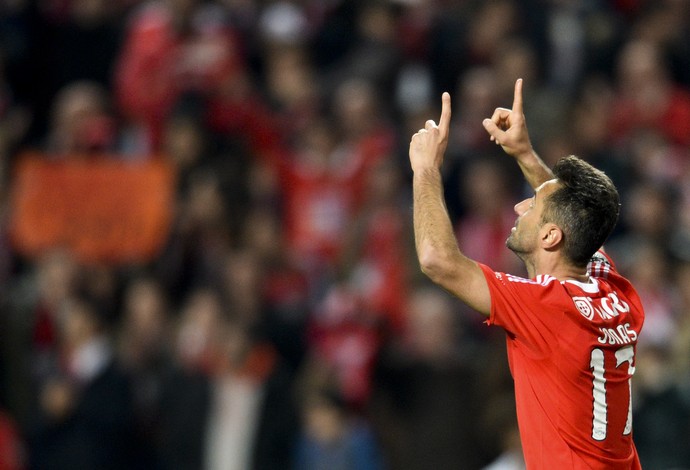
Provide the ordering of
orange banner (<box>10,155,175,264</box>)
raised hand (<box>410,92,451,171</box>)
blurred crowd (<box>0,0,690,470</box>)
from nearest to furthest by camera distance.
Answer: raised hand (<box>410,92,451,171</box>) < blurred crowd (<box>0,0,690,470</box>) < orange banner (<box>10,155,175,264</box>)

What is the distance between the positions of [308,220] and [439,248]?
17.7ft

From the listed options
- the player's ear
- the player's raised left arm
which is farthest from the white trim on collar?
the player's raised left arm

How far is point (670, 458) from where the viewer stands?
789 cm

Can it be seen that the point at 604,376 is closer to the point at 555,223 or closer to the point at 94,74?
the point at 555,223

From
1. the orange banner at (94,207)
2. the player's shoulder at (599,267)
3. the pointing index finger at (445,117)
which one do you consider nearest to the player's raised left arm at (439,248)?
the pointing index finger at (445,117)

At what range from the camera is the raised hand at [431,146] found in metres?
4.61

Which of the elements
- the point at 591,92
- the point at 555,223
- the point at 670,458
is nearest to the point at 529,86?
the point at 591,92

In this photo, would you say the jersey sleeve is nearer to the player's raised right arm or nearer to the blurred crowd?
the player's raised right arm

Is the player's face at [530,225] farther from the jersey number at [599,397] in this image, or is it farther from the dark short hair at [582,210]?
the jersey number at [599,397]

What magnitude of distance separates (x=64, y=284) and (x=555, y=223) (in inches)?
218

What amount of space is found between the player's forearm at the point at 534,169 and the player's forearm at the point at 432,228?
0.55m

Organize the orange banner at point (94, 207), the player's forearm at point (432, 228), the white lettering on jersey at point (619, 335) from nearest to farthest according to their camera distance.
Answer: the player's forearm at point (432, 228), the white lettering on jersey at point (619, 335), the orange banner at point (94, 207)

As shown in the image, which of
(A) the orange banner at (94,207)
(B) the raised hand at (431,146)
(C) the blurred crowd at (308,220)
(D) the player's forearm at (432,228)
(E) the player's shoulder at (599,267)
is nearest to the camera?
(D) the player's forearm at (432,228)

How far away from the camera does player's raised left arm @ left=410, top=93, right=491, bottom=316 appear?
438 centimetres
